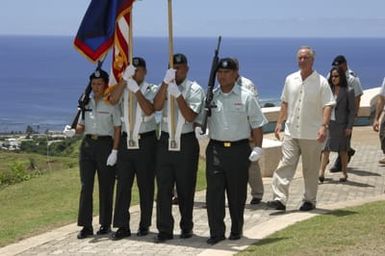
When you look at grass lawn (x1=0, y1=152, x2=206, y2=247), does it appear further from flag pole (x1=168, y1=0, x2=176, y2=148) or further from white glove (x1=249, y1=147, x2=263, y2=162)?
white glove (x1=249, y1=147, x2=263, y2=162)

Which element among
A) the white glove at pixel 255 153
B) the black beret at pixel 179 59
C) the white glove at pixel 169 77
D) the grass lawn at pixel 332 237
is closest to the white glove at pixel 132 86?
the white glove at pixel 169 77

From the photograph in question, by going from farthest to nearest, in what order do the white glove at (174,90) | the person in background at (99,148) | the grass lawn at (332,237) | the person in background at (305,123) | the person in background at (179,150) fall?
1. the person in background at (305,123)
2. the person in background at (99,148)
3. the person in background at (179,150)
4. the white glove at (174,90)
5. the grass lawn at (332,237)

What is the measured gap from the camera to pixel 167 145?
8094mm

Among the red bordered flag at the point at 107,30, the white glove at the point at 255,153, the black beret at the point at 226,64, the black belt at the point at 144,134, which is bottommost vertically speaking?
the white glove at the point at 255,153

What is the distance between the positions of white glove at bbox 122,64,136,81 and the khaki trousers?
7.40 feet

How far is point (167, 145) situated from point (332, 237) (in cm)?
187

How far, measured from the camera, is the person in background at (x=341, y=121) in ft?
38.0

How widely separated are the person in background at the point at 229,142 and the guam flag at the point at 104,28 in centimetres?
119

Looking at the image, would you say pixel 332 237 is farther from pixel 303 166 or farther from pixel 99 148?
pixel 99 148

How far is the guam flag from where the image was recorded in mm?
8516

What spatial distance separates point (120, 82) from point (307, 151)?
241 cm

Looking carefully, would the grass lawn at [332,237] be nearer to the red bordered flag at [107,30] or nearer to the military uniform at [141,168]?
the military uniform at [141,168]

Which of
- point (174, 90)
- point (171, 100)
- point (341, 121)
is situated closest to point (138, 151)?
point (171, 100)

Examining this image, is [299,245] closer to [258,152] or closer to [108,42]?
[258,152]
